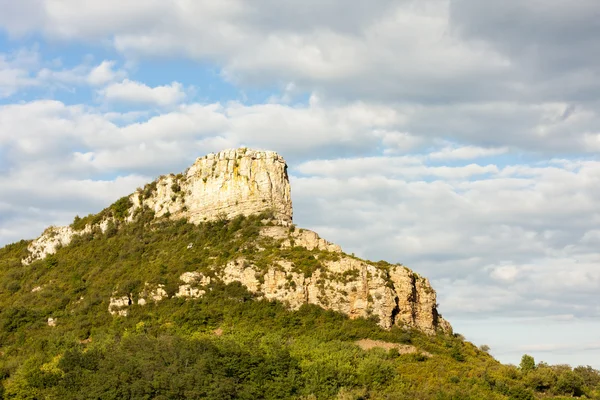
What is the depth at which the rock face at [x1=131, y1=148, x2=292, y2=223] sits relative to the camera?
114m

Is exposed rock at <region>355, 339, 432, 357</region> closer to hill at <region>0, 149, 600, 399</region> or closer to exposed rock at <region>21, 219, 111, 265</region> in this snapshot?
hill at <region>0, 149, 600, 399</region>

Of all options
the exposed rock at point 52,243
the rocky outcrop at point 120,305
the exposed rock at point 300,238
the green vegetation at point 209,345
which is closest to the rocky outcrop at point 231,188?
the green vegetation at point 209,345

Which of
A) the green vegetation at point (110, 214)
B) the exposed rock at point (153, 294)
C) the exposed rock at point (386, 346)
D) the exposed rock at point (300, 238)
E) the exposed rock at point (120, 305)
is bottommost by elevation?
the exposed rock at point (386, 346)

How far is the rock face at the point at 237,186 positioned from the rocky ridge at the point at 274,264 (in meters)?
0.13

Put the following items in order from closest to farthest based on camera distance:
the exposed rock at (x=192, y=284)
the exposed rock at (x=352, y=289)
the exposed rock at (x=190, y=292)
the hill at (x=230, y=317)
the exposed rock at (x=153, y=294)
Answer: the hill at (x=230, y=317) → the exposed rock at (x=352, y=289) → the exposed rock at (x=190, y=292) → the exposed rock at (x=192, y=284) → the exposed rock at (x=153, y=294)

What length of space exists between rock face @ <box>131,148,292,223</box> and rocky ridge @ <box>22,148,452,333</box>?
126 mm

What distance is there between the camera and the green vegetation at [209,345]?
87.1 metres

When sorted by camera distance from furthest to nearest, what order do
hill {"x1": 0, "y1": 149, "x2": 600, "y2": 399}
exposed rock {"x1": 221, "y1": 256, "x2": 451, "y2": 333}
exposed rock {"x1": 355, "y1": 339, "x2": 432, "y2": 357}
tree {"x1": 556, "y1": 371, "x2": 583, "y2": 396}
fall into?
1. exposed rock {"x1": 221, "y1": 256, "x2": 451, "y2": 333}
2. tree {"x1": 556, "y1": 371, "x2": 583, "y2": 396}
3. exposed rock {"x1": 355, "y1": 339, "x2": 432, "y2": 357}
4. hill {"x1": 0, "y1": 149, "x2": 600, "y2": 399}

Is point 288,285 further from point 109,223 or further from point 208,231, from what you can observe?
point 109,223

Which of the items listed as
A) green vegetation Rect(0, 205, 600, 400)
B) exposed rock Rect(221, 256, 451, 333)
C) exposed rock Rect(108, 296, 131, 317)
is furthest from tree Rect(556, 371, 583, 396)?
exposed rock Rect(108, 296, 131, 317)

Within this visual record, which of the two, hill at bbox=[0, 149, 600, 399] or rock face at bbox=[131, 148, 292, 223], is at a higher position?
rock face at bbox=[131, 148, 292, 223]

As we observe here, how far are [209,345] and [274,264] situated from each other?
1461cm

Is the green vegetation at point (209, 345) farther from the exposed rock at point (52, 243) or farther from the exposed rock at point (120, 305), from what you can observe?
the exposed rock at point (52, 243)

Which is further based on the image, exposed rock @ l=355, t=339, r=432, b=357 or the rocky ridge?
the rocky ridge
